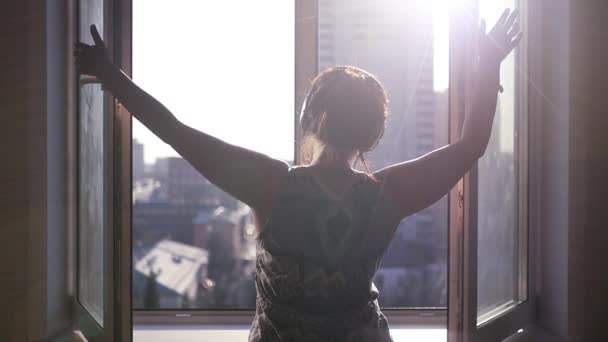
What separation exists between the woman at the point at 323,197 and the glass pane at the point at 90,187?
2.67ft

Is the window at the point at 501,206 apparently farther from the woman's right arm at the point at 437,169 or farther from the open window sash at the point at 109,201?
the open window sash at the point at 109,201

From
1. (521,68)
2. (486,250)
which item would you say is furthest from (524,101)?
(486,250)

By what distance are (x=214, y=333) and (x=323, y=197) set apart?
5.06 ft

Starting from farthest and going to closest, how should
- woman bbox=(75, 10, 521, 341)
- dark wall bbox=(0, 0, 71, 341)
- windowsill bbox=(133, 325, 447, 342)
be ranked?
windowsill bbox=(133, 325, 447, 342) < dark wall bbox=(0, 0, 71, 341) < woman bbox=(75, 10, 521, 341)

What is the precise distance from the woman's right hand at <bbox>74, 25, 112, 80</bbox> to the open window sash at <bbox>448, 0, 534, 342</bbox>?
3.16ft

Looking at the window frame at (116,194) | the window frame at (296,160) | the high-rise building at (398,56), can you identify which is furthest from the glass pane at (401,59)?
the window frame at (116,194)

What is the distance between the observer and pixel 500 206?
175 cm

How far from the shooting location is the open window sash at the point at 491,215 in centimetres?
135

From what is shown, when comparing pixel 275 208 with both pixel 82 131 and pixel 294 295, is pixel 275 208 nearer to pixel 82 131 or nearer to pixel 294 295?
pixel 294 295

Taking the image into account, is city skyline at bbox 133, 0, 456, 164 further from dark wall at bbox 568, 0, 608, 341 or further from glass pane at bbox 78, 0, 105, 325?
dark wall at bbox 568, 0, 608, 341

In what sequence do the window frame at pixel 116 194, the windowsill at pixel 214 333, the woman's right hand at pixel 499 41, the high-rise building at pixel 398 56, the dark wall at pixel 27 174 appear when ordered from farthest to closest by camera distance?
the high-rise building at pixel 398 56 < the windowsill at pixel 214 333 < the dark wall at pixel 27 174 < the window frame at pixel 116 194 < the woman's right hand at pixel 499 41

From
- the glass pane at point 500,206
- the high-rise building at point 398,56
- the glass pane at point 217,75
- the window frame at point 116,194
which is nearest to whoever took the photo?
the window frame at point 116,194

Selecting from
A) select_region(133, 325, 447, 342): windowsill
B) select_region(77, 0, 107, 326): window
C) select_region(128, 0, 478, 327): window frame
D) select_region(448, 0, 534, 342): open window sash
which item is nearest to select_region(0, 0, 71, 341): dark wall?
select_region(77, 0, 107, 326): window

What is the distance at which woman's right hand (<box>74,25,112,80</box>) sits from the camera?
0.82 meters
